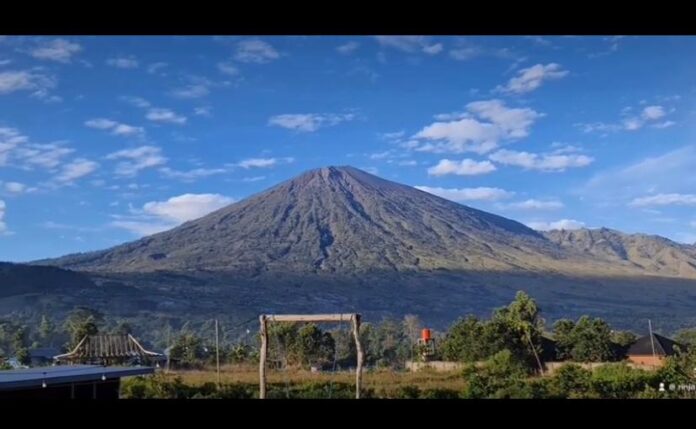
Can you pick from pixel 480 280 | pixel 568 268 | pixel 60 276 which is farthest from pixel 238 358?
pixel 568 268

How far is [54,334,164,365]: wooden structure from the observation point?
1204 cm

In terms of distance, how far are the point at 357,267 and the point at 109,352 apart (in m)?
36.3

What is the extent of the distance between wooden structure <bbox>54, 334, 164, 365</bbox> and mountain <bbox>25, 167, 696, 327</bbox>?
22310 millimetres

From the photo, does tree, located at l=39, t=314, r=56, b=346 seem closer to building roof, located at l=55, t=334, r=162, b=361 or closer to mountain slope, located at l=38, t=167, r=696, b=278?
building roof, located at l=55, t=334, r=162, b=361

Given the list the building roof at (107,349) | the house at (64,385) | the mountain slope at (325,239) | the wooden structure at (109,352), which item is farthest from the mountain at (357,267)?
the house at (64,385)

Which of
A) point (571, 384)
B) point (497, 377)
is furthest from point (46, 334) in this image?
point (571, 384)

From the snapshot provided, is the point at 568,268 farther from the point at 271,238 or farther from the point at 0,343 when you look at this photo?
the point at 0,343

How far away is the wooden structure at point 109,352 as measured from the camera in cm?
1204

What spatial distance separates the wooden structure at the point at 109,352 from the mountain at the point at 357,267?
2231 centimetres

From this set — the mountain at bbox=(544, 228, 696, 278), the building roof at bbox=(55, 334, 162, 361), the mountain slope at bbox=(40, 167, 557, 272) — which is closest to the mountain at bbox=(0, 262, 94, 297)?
the mountain slope at bbox=(40, 167, 557, 272)

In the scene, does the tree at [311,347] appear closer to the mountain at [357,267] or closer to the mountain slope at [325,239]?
the mountain at [357,267]
